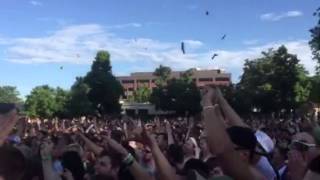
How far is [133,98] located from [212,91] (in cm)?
11439

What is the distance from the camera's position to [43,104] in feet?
251

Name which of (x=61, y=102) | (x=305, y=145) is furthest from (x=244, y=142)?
(x=61, y=102)

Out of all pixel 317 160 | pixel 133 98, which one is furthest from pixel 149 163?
pixel 133 98

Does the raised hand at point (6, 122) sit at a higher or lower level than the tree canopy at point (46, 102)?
higher

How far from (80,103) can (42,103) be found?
1025 centimetres

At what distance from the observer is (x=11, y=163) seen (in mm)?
3445

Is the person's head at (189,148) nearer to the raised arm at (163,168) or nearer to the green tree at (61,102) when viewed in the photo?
the raised arm at (163,168)

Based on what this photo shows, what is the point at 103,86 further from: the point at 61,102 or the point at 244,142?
the point at 244,142

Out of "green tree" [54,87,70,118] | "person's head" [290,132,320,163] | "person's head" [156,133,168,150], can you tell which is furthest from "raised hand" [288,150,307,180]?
"green tree" [54,87,70,118]

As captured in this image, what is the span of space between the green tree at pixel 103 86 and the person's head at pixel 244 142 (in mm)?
67326

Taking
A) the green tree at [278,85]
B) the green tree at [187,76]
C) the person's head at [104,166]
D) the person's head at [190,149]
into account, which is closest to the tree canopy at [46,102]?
the green tree at [187,76]

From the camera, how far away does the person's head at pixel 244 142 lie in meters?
3.84

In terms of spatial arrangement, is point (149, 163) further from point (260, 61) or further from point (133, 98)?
point (133, 98)

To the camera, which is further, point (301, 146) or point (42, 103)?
point (42, 103)
